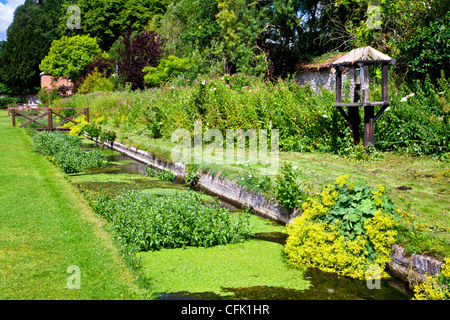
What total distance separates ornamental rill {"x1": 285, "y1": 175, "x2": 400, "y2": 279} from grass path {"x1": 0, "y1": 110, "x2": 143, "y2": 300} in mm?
1878

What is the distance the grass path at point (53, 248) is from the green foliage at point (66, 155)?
5.96 feet

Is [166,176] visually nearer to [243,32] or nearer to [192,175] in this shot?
[192,175]

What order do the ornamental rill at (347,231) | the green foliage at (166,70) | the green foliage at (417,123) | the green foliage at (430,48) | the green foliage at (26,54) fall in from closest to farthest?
1. the ornamental rill at (347,231)
2. the green foliage at (417,123)
3. the green foliage at (430,48)
4. the green foliage at (166,70)
5. the green foliage at (26,54)

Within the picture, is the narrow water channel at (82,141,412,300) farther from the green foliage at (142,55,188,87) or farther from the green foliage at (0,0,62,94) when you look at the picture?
the green foliage at (0,0,62,94)

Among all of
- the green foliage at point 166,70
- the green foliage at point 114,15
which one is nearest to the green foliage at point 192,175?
the green foliage at point 166,70

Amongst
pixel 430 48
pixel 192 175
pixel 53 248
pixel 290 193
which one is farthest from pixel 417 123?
pixel 53 248

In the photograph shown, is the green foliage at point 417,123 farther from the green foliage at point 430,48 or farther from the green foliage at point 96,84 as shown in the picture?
the green foliage at point 96,84

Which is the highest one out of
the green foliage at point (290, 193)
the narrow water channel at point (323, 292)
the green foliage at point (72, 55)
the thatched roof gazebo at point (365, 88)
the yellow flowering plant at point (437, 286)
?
the green foliage at point (72, 55)

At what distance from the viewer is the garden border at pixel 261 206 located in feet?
12.9

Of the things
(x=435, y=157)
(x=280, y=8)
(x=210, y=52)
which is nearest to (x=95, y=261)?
(x=435, y=157)

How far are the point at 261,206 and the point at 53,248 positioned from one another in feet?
10.2

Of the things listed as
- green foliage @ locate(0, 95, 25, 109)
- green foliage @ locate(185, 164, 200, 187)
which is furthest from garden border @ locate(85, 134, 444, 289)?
green foliage @ locate(0, 95, 25, 109)
